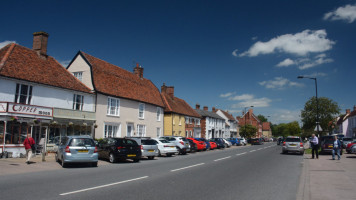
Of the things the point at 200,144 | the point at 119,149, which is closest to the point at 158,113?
the point at 200,144

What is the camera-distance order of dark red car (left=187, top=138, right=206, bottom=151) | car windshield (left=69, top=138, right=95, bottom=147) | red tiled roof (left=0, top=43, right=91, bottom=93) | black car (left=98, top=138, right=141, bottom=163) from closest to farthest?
car windshield (left=69, top=138, right=95, bottom=147), black car (left=98, top=138, right=141, bottom=163), red tiled roof (left=0, top=43, right=91, bottom=93), dark red car (left=187, top=138, right=206, bottom=151)

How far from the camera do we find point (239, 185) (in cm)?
892

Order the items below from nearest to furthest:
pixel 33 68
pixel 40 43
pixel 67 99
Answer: pixel 33 68, pixel 67 99, pixel 40 43

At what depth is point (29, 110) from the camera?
18219 millimetres

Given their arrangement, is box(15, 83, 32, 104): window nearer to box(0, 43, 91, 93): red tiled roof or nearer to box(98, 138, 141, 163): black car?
box(0, 43, 91, 93): red tiled roof

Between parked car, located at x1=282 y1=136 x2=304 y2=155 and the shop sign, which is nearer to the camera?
the shop sign

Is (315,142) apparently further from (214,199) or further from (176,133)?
(176,133)

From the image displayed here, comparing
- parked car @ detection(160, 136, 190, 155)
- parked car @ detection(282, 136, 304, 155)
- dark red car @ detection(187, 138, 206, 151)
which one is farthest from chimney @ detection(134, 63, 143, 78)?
parked car @ detection(282, 136, 304, 155)

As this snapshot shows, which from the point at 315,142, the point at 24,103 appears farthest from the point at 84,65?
the point at 315,142

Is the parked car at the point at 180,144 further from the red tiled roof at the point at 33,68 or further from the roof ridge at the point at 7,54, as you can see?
the roof ridge at the point at 7,54

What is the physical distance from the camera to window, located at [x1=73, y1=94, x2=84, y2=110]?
78.2 ft

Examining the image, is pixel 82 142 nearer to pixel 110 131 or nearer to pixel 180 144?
pixel 180 144

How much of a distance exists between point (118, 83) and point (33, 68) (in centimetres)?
980

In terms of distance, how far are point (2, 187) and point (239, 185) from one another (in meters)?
7.38
